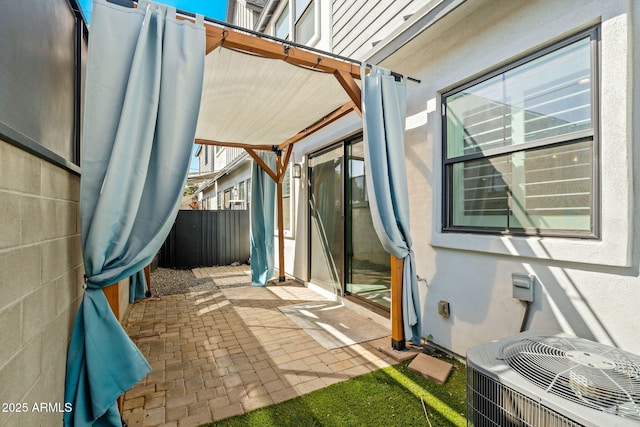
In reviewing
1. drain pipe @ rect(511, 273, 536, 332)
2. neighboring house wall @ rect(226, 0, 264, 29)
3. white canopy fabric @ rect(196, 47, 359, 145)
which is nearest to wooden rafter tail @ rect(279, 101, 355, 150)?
white canopy fabric @ rect(196, 47, 359, 145)

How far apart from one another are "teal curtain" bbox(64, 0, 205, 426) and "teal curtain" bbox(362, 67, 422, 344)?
157 cm

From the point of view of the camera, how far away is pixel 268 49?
229cm

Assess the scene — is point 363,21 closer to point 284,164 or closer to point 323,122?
point 323,122

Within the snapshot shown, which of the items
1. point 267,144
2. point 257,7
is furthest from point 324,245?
point 257,7

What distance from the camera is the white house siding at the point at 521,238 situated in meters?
1.68

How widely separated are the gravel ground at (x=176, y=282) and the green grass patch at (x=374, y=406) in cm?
387

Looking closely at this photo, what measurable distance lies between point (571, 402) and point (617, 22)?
209cm

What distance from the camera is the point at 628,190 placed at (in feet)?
5.47

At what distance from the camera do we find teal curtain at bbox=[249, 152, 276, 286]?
18.8 feet

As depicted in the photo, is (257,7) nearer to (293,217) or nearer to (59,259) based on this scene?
(293,217)

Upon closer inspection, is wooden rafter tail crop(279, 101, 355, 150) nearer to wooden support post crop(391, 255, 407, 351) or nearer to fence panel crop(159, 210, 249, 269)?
wooden support post crop(391, 255, 407, 351)

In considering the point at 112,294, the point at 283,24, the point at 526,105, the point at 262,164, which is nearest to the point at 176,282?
the point at 262,164

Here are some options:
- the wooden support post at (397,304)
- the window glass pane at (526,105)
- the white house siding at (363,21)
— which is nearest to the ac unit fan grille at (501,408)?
the wooden support post at (397,304)

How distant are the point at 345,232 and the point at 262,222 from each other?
7.44ft
